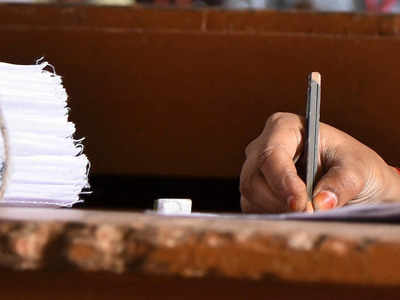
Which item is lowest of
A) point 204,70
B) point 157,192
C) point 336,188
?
point 157,192

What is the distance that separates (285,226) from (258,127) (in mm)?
928

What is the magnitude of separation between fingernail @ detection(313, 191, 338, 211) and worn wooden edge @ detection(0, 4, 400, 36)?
55 centimetres

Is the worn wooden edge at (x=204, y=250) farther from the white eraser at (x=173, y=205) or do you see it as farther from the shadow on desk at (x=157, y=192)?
the shadow on desk at (x=157, y=192)

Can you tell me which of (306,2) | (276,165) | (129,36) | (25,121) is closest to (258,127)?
(129,36)

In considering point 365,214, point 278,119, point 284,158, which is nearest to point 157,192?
point 278,119

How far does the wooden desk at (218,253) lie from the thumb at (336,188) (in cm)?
36

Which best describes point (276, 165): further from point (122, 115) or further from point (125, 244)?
point (122, 115)


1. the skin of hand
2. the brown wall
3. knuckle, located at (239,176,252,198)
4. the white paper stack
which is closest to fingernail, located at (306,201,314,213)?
the skin of hand

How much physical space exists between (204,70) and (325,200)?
0.59 meters

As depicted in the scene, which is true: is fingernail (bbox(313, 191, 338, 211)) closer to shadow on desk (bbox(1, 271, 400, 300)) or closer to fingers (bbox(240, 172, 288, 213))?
fingers (bbox(240, 172, 288, 213))

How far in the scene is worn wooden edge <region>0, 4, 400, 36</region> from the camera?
1238mm

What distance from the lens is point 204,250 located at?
0.36 metres

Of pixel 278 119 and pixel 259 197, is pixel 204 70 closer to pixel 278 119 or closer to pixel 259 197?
pixel 278 119

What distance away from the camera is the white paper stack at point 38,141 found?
0.75m
